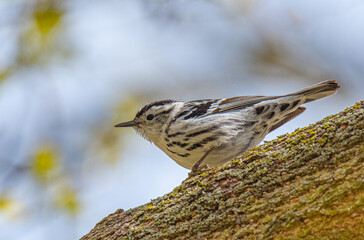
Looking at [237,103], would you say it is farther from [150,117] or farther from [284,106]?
[150,117]

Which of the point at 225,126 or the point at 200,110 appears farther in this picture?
the point at 200,110

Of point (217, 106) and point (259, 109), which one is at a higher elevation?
point (217, 106)

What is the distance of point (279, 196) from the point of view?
7.36 ft

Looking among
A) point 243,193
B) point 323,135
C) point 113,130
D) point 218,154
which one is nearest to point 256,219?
point 243,193

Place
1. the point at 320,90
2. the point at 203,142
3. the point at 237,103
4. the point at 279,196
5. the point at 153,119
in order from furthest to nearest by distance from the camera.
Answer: the point at 153,119 → the point at 237,103 → the point at 203,142 → the point at 320,90 → the point at 279,196

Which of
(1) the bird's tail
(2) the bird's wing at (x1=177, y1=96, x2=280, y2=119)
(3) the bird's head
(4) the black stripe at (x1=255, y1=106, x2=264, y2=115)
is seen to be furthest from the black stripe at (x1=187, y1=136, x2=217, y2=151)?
(1) the bird's tail

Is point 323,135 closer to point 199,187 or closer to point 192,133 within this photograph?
point 199,187

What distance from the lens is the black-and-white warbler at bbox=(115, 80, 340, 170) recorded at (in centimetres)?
404

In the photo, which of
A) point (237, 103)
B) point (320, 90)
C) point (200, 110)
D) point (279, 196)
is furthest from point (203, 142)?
point (279, 196)

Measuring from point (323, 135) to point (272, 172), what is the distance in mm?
368

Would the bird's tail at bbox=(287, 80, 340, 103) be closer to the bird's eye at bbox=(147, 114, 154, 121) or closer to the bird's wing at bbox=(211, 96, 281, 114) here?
the bird's wing at bbox=(211, 96, 281, 114)

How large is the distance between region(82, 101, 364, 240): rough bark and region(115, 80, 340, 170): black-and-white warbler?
129 centimetres

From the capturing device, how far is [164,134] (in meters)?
4.49

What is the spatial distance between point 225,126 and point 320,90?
3.26 feet
